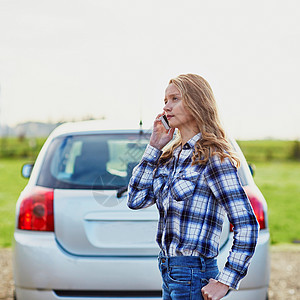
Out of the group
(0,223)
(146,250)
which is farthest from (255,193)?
(0,223)

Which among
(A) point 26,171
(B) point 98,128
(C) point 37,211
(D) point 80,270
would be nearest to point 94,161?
(B) point 98,128

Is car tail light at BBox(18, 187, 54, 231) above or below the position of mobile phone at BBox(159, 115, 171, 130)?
below

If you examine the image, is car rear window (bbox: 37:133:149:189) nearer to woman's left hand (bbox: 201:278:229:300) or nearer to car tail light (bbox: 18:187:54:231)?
car tail light (bbox: 18:187:54:231)

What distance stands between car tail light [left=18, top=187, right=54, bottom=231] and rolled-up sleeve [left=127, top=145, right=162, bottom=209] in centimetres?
134

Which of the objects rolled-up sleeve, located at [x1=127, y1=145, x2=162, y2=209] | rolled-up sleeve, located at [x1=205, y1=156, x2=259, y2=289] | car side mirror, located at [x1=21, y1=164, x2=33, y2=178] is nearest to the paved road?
car side mirror, located at [x1=21, y1=164, x2=33, y2=178]

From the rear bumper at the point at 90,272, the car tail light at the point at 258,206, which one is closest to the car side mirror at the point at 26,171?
the rear bumper at the point at 90,272

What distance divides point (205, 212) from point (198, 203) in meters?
0.04

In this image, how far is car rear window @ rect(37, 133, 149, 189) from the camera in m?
3.58

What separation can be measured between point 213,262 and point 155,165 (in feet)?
1.59

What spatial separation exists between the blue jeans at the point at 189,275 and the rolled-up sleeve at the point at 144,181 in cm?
33

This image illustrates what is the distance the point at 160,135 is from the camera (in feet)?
7.59

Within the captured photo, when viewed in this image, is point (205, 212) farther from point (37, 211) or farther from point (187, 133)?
point (37, 211)

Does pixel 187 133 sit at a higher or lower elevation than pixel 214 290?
higher

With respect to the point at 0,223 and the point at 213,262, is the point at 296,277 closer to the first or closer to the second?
the point at 213,262
